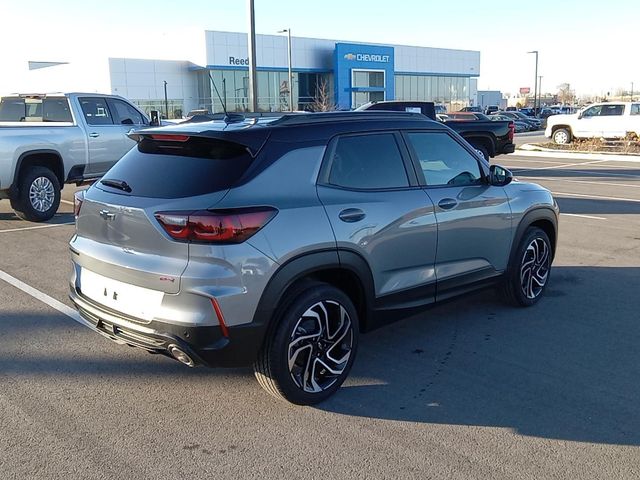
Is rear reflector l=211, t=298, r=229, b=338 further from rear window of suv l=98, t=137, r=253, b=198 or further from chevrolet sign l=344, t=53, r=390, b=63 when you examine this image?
chevrolet sign l=344, t=53, r=390, b=63

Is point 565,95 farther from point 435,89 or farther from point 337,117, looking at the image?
point 337,117

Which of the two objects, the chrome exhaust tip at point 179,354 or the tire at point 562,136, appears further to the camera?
the tire at point 562,136

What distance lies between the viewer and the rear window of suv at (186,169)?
12.2 feet

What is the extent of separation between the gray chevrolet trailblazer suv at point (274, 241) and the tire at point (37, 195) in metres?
6.31

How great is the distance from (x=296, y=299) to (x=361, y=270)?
539mm

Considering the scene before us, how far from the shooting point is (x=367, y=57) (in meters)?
68.8

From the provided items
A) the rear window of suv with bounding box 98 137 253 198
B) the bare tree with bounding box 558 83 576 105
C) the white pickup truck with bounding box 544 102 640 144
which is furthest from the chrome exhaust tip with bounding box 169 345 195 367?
the bare tree with bounding box 558 83 576 105

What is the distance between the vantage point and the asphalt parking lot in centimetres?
334

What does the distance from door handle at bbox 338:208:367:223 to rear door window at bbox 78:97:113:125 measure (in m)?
8.61

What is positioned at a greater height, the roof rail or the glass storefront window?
the glass storefront window

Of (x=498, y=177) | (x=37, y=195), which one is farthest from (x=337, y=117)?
(x=37, y=195)

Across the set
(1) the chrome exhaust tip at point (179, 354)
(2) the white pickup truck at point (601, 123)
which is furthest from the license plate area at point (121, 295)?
(2) the white pickup truck at point (601, 123)

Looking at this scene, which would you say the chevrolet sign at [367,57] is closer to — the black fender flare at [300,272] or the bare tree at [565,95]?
the bare tree at [565,95]

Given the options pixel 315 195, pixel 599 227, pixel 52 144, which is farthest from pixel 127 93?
pixel 315 195
